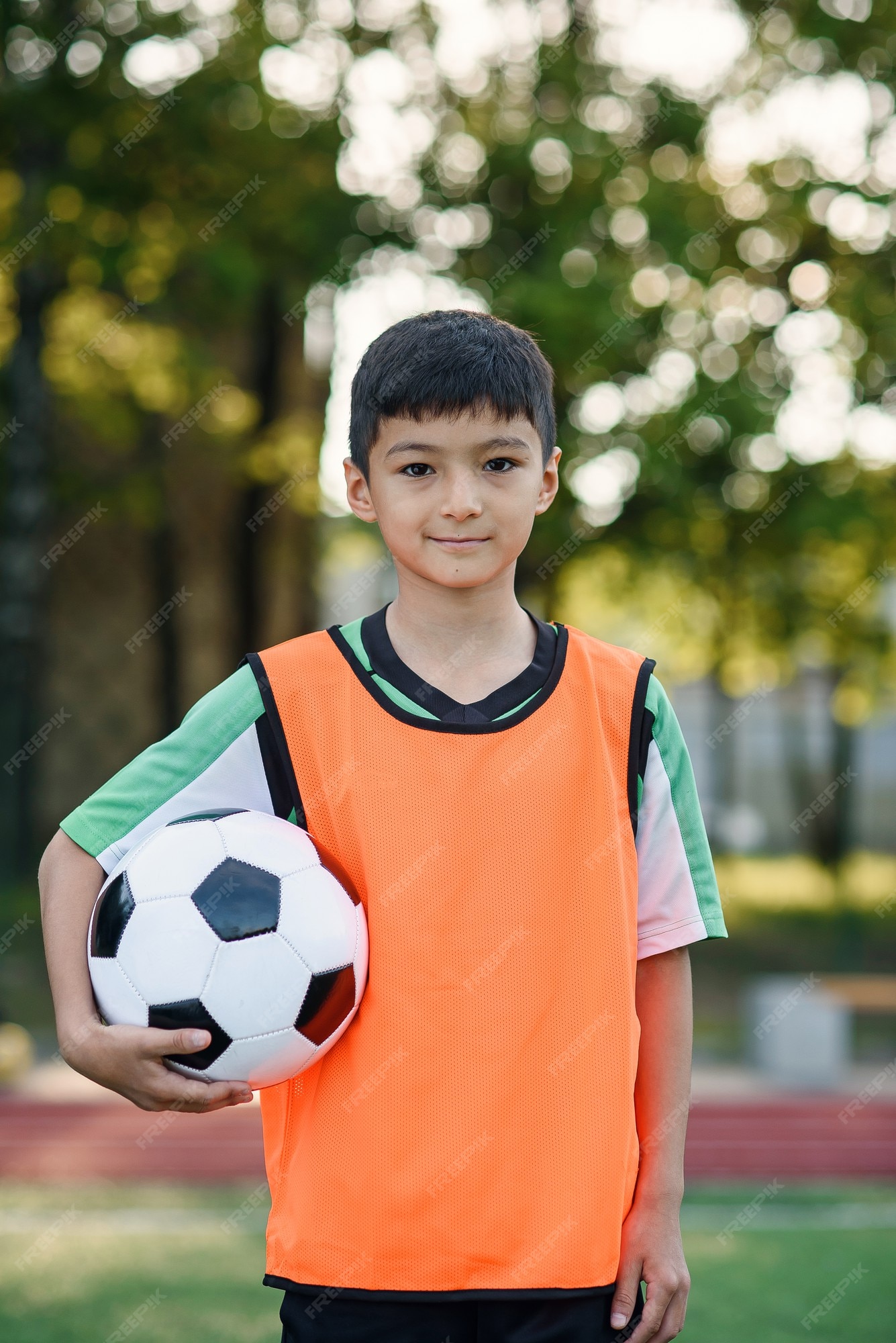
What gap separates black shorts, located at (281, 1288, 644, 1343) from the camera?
1.52 metres

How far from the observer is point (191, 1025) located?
157 centimetres

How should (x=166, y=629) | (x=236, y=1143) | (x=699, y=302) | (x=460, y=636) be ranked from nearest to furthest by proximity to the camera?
(x=460, y=636)
(x=236, y=1143)
(x=699, y=302)
(x=166, y=629)

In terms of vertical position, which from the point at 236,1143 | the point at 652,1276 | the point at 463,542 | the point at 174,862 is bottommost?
the point at 236,1143

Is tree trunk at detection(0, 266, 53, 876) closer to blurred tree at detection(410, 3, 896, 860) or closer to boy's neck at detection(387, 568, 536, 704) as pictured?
blurred tree at detection(410, 3, 896, 860)

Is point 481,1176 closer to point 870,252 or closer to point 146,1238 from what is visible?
point 146,1238

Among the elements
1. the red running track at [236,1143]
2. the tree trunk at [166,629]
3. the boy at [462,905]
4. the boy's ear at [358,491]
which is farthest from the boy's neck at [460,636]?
the tree trunk at [166,629]

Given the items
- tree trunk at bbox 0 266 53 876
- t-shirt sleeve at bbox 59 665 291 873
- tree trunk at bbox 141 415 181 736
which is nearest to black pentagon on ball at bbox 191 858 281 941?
t-shirt sleeve at bbox 59 665 291 873

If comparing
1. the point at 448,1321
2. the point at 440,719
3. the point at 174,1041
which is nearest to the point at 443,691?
the point at 440,719

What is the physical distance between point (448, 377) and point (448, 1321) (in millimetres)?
1136

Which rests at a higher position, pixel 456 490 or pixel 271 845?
pixel 456 490

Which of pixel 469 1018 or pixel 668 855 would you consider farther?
pixel 668 855

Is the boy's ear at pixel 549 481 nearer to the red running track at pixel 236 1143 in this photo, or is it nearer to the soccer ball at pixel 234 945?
the soccer ball at pixel 234 945

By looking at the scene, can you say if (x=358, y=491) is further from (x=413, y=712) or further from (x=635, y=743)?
(x=635, y=743)

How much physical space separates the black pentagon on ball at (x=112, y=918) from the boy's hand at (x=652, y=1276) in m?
0.71
